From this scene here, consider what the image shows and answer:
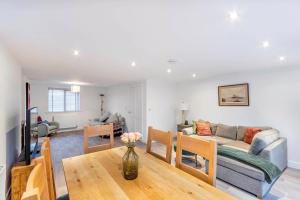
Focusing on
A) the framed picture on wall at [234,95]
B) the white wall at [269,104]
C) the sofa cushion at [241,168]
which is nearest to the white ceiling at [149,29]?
the white wall at [269,104]

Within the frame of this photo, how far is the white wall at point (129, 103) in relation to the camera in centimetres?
562

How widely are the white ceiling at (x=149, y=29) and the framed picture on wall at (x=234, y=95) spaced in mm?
1363

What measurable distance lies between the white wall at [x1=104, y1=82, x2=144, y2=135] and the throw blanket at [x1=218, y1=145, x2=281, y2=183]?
3218mm

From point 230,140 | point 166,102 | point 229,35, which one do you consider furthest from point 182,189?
point 166,102

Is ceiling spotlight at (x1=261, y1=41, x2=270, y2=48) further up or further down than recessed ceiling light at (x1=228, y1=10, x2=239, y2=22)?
further down

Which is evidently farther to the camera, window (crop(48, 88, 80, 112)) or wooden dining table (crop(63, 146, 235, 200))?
window (crop(48, 88, 80, 112))

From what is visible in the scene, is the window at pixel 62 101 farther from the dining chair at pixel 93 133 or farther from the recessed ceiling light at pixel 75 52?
the dining chair at pixel 93 133

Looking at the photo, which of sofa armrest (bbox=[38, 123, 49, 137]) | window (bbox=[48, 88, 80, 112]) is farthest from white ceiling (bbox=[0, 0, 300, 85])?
window (bbox=[48, 88, 80, 112])

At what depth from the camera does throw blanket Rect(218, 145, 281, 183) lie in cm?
228

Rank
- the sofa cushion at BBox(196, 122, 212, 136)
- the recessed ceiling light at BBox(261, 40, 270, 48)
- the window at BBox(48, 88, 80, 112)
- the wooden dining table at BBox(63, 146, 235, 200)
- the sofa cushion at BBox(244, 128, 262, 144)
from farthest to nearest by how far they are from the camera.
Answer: the window at BBox(48, 88, 80, 112), the sofa cushion at BBox(196, 122, 212, 136), the sofa cushion at BBox(244, 128, 262, 144), the recessed ceiling light at BBox(261, 40, 270, 48), the wooden dining table at BBox(63, 146, 235, 200)

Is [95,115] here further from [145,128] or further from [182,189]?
[182,189]

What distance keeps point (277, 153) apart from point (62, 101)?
7.97 meters

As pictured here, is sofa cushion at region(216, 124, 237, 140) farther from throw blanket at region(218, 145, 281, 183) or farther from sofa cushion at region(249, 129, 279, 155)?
throw blanket at region(218, 145, 281, 183)

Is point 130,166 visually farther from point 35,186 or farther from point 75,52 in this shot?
point 75,52
